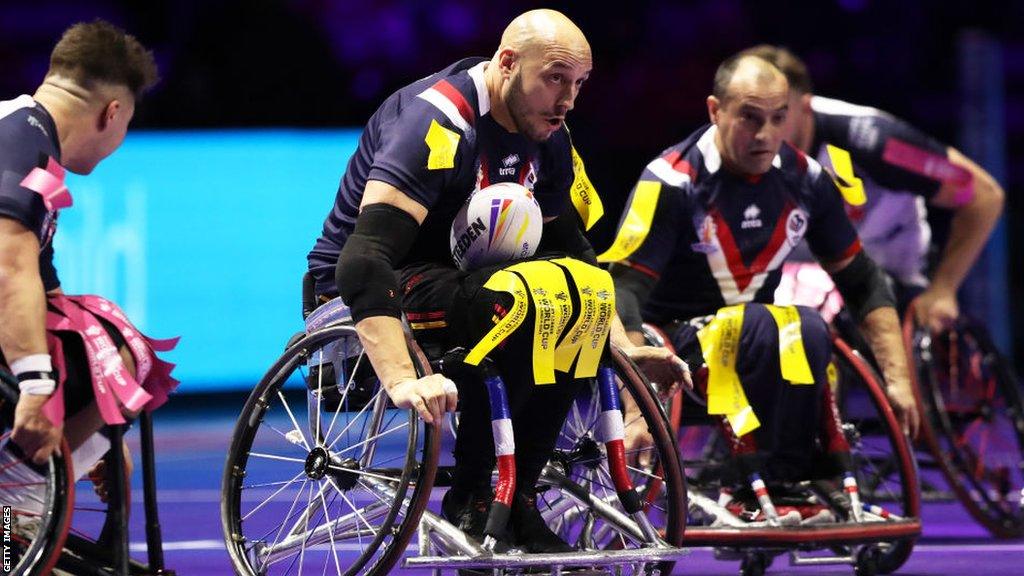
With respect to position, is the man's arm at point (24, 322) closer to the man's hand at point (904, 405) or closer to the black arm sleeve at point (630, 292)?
the black arm sleeve at point (630, 292)

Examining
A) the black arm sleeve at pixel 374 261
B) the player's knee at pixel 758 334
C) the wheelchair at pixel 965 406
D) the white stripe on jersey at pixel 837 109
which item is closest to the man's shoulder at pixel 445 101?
the black arm sleeve at pixel 374 261

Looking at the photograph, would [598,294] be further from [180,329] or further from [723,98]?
[180,329]

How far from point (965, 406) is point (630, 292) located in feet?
6.01

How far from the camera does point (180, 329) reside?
9391 millimetres

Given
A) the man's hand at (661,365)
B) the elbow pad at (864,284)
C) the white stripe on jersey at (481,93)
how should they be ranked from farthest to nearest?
the elbow pad at (864,284)
the man's hand at (661,365)
the white stripe on jersey at (481,93)

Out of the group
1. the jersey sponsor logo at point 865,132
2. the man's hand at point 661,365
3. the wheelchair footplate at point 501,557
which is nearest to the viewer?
the wheelchair footplate at point 501,557

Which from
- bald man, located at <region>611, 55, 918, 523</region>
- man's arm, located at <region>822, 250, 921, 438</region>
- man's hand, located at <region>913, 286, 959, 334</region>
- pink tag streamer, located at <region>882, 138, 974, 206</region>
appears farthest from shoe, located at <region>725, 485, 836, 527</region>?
pink tag streamer, located at <region>882, 138, 974, 206</region>

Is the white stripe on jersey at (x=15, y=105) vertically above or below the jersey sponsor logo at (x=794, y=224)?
above

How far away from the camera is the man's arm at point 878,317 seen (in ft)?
15.4

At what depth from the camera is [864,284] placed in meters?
4.88

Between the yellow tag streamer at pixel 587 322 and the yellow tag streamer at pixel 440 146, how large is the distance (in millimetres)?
311

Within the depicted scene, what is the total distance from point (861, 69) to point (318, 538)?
7.15 metres

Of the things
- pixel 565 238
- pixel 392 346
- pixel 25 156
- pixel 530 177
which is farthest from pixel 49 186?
pixel 565 238

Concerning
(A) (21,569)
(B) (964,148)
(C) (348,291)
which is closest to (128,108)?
(C) (348,291)
